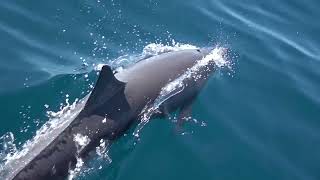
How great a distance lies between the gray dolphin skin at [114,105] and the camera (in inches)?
316

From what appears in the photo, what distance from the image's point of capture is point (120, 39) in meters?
12.9

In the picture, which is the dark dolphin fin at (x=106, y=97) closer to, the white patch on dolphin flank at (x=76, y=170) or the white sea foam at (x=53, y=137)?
the white sea foam at (x=53, y=137)

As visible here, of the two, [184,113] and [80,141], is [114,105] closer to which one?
[80,141]

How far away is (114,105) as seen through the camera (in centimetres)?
913

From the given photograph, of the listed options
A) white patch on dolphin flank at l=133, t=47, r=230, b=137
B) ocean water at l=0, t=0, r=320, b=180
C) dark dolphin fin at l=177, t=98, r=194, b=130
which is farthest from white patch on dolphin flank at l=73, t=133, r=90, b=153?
dark dolphin fin at l=177, t=98, r=194, b=130

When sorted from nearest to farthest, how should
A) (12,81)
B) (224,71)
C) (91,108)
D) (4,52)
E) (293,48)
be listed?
(91,108), (12,81), (4,52), (224,71), (293,48)

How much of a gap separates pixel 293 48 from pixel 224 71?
2.96 metres

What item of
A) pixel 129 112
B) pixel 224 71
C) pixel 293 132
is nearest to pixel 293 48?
pixel 224 71

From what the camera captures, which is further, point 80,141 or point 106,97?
point 106,97

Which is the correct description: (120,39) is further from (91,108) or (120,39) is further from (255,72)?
(91,108)

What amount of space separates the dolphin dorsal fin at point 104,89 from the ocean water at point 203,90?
859mm

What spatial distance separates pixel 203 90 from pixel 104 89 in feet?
10.6

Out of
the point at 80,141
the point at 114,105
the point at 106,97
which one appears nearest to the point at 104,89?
the point at 106,97

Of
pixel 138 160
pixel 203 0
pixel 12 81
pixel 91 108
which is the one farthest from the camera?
pixel 203 0
